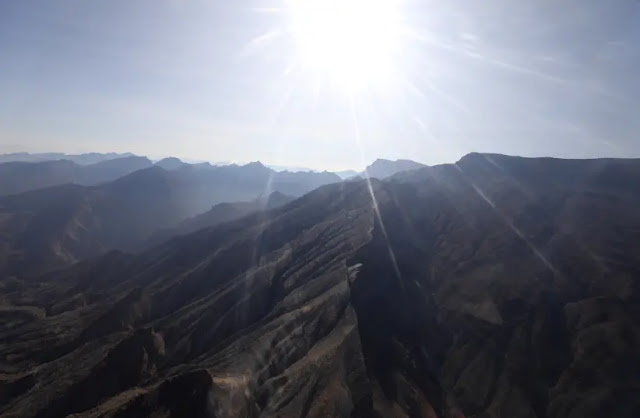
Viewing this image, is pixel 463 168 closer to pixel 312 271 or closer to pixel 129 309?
pixel 312 271

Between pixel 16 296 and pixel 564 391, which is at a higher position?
pixel 564 391

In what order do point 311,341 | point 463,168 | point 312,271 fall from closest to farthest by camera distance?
point 311,341
point 312,271
point 463,168

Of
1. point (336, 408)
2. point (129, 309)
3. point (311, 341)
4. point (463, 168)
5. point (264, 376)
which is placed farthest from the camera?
point (463, 168)

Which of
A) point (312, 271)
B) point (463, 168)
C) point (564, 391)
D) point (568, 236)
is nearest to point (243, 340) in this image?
point (312, 271)

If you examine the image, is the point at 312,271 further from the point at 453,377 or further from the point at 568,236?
the point at 568,236

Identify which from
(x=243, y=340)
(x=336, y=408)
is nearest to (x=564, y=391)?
(x=336, y=408)

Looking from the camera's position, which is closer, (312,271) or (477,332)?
(477,332)

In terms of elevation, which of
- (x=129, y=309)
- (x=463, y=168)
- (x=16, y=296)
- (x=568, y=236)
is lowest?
(x=16, y=296)
